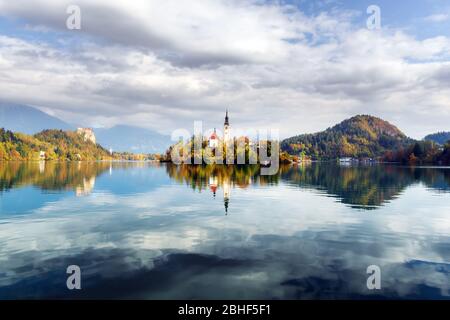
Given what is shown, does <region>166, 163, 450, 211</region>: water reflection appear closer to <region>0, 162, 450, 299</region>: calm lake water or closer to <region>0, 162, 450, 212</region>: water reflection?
<region>0, 162, 450, 212</region>: water reflection

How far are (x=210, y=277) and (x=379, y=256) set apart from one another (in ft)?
39.5

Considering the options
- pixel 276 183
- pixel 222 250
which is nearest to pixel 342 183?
pixel 276 183

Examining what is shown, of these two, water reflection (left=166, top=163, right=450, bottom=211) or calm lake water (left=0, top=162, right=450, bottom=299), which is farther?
water reflection (left=166, top=163, right=450, bottom=211)

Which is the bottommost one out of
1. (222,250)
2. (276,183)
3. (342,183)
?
(222,250)

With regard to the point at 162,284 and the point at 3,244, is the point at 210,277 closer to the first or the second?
the point at 162,284

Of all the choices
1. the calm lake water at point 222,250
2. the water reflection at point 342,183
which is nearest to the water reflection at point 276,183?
the water reflection at point 342,183

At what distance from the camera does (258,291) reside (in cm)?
1611

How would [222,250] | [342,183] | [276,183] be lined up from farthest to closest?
[342,183] < [276,183] < [222,250]

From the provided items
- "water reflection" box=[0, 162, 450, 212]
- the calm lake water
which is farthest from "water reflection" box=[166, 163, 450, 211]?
the calm lake water

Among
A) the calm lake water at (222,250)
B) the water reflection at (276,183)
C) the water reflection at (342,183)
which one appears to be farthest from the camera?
the water reflection at (276,183)

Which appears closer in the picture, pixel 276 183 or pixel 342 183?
pixel 276 183

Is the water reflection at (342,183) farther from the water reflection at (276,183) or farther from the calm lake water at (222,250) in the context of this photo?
the calm lake water at (222,250)

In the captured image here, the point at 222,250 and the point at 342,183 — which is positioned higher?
the point at 342,183

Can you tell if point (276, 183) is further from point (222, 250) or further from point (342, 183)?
point (222, 250)
